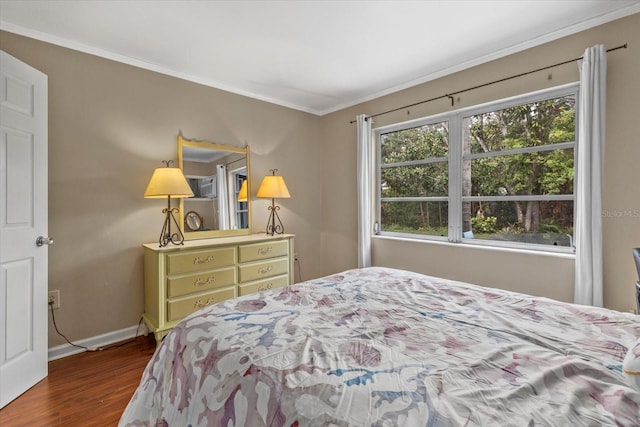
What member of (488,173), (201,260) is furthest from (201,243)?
(488,173)

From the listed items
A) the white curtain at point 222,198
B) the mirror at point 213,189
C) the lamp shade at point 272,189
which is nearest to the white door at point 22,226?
the mirror at point 213,189

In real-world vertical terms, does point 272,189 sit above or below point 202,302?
above

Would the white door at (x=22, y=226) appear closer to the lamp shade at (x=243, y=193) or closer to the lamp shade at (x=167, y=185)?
the lamp shade at (x=167, y=185)

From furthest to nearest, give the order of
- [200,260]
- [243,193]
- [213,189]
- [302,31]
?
[243,193]
[213,189]
[200,260]
[302,31]

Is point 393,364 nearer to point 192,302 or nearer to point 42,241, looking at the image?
point 192,302

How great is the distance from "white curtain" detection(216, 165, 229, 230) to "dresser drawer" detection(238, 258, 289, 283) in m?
0.59

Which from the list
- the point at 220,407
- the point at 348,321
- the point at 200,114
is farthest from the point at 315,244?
the point at 220,407

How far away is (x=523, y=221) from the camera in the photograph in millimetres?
2625

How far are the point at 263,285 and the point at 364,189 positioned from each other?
1541 millimetres

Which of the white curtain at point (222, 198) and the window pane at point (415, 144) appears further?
the white curtain at point (222, 198)

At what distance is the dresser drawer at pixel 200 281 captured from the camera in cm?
248

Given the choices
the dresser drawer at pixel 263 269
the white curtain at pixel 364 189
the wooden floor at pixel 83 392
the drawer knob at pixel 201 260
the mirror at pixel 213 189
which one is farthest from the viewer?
the white curtain at pixel 364 189

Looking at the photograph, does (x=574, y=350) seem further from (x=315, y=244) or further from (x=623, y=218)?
(x=315, y=244)

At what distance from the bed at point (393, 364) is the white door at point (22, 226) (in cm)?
118
